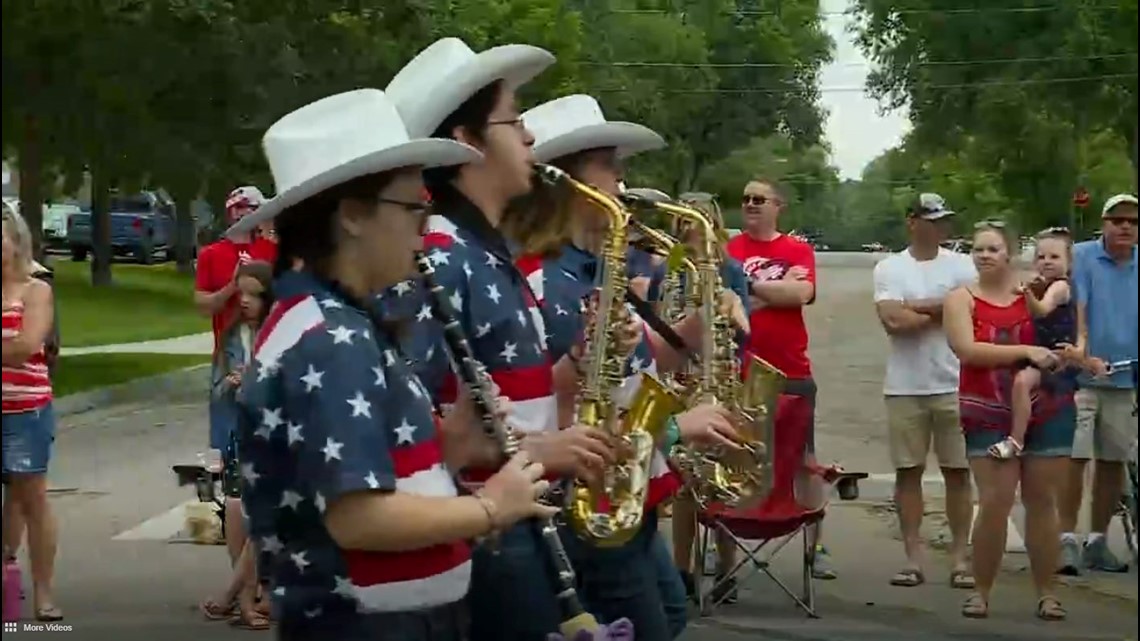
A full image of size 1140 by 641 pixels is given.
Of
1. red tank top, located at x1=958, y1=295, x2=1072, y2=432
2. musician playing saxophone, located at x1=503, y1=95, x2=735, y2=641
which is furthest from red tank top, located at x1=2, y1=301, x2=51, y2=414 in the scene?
red tank top, located at x1=958, y1=295, x2=1072, y2=432

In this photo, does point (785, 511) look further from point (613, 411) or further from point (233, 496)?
point (613, 411)

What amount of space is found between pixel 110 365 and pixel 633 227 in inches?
599

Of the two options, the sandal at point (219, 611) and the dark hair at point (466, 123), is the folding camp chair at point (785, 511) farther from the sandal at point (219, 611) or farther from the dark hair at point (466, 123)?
the dark hair at point (466, 123)

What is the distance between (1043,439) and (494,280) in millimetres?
4131

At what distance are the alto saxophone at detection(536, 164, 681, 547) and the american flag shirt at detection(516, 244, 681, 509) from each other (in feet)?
0.12

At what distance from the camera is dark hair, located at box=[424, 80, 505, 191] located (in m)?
3.57

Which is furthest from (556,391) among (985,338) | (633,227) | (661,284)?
(985,338)

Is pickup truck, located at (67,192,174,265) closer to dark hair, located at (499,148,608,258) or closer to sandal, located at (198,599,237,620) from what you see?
sandal, located at (198,599,237,620)

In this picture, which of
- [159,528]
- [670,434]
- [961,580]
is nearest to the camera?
[670,434]

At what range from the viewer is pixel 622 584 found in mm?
3939

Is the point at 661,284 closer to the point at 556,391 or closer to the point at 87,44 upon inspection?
the point at 556,391

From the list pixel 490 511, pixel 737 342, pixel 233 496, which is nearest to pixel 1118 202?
pixel 737 342

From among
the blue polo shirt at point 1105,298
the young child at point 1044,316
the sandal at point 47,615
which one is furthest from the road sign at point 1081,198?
the sandal at point 47,615

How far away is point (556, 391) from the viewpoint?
380 cm
